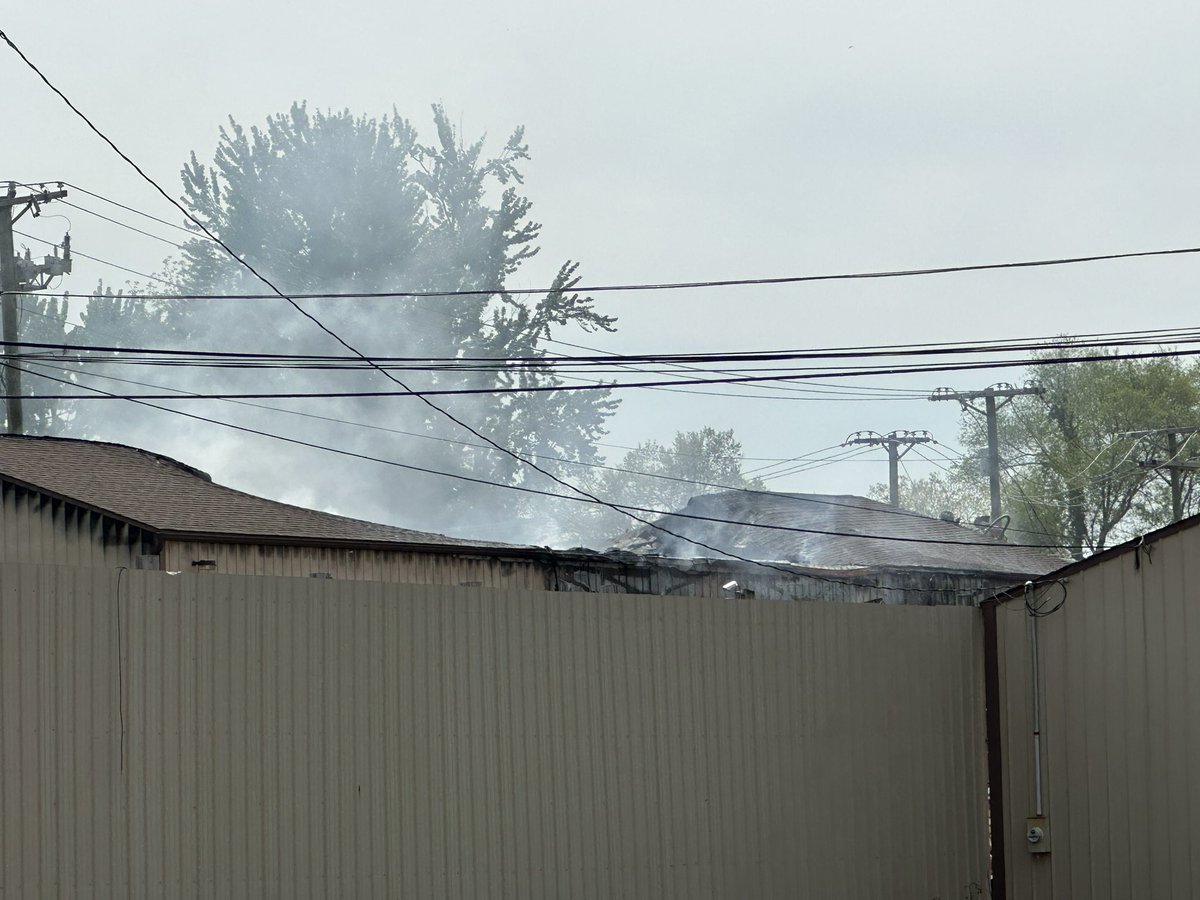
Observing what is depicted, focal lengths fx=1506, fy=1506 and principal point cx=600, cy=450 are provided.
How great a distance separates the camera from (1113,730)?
10.4 m

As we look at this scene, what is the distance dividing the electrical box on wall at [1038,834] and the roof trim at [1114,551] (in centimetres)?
158

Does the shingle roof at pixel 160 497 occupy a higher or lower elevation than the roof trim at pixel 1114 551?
higher

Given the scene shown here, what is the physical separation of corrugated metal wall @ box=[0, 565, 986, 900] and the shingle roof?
8.07 m

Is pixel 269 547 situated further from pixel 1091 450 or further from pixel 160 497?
pixel 1091 450

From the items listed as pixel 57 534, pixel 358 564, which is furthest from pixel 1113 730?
pixel 57 534

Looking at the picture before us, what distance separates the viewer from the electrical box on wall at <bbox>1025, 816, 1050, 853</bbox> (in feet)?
35.0

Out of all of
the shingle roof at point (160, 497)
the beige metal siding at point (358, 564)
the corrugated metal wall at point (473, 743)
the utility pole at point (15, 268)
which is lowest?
the corrugated metal wall at point (473, 743)

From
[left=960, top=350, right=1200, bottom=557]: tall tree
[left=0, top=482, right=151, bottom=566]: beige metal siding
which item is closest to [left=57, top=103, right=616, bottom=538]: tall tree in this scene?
[left=960, top=350, right=1200, bottom=557]: tall tree

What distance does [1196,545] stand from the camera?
9914mm

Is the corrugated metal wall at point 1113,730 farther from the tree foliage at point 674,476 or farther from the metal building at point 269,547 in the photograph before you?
the tree foliage at point 674,476

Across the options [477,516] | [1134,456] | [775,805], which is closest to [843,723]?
[775,805]

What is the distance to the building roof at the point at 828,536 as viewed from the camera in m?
31.4

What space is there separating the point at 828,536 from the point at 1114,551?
2247 cm

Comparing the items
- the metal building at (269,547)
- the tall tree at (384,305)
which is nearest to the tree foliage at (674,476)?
the tall tree at (384,305)
